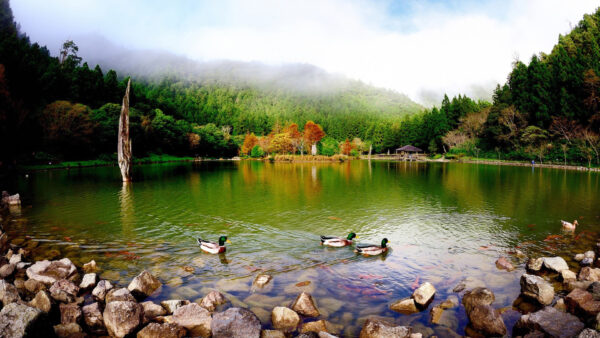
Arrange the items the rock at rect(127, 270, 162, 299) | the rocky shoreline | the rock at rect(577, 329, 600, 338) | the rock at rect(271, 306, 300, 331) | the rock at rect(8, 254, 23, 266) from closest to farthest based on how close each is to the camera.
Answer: the rock at rect(577, 329, 600, 338), the rocky shoreline, the rock at rect(271, 306, 300, 331), the rock at rect(127, 270, 162, 299), the rock at rect(8, 254, 23, 266)

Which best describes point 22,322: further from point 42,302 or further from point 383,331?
point 383,331

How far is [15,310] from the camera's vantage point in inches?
233

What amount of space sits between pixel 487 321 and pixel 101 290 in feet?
27.1

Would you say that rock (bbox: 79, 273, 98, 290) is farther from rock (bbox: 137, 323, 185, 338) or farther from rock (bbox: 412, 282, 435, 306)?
rock (bbox: 412, 282, 435, 306)

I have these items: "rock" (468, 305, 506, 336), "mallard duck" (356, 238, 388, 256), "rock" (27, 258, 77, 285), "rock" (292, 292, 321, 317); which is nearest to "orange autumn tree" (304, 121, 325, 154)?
"mallard duck" (356, 238, 388, 256)

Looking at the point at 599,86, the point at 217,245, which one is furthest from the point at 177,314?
the point at 599,86

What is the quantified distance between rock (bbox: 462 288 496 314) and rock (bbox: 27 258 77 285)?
9.59 meters

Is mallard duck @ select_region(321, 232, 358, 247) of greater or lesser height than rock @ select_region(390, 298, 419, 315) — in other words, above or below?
above

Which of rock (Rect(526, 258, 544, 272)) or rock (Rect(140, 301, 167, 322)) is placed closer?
rock (Rect(140, 301, 167, 322))

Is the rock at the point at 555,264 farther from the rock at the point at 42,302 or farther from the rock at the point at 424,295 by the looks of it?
the rock at the point at 42,302

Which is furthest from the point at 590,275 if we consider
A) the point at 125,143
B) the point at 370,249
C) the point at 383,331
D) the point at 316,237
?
the point at 125,143

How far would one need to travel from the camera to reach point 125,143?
2970cm

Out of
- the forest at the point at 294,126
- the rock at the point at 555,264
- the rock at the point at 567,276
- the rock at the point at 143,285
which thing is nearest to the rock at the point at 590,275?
the rock at the point at 567,276

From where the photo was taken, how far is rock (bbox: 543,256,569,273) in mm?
9031
